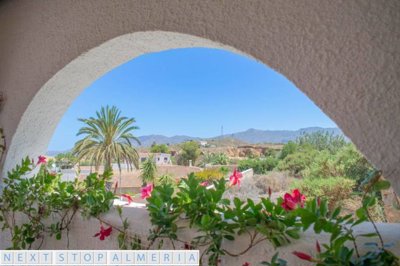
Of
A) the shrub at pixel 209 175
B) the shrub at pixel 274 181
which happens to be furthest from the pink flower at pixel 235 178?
the shrub at pixel 274 181

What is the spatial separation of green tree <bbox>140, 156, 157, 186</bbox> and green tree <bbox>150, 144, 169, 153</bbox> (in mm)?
52

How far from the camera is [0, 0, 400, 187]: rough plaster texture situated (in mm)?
581

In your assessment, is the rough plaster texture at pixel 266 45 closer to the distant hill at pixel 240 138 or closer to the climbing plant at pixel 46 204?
the climbing plant at pixel 46 204

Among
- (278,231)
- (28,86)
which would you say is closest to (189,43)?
(278,231)

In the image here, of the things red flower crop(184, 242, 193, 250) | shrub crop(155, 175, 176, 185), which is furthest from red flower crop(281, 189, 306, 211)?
shrub crop(155, 175, 176, 185)

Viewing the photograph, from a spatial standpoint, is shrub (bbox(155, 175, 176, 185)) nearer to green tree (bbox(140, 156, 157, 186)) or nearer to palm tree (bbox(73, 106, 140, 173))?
green tree (bbox(140, 156, 157, 186))

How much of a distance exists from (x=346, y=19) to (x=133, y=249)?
2.86 ft

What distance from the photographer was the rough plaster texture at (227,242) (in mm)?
642

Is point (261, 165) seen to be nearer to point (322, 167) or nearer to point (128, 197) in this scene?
point (322, 167)

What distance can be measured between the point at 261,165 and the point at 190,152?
580 mm

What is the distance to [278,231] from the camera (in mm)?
677

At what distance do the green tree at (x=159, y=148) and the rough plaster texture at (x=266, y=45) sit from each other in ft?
1.77

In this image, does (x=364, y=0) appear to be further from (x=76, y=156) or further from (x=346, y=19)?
(x=76, y=156)

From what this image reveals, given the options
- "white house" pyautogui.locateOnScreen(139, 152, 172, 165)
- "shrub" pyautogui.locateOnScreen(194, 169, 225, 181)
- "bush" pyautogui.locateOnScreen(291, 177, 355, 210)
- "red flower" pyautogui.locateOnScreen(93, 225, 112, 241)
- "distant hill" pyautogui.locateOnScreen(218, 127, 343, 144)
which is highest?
"distant hill" pyautogui.locateOnScreen(218, 127, 343, 144)
